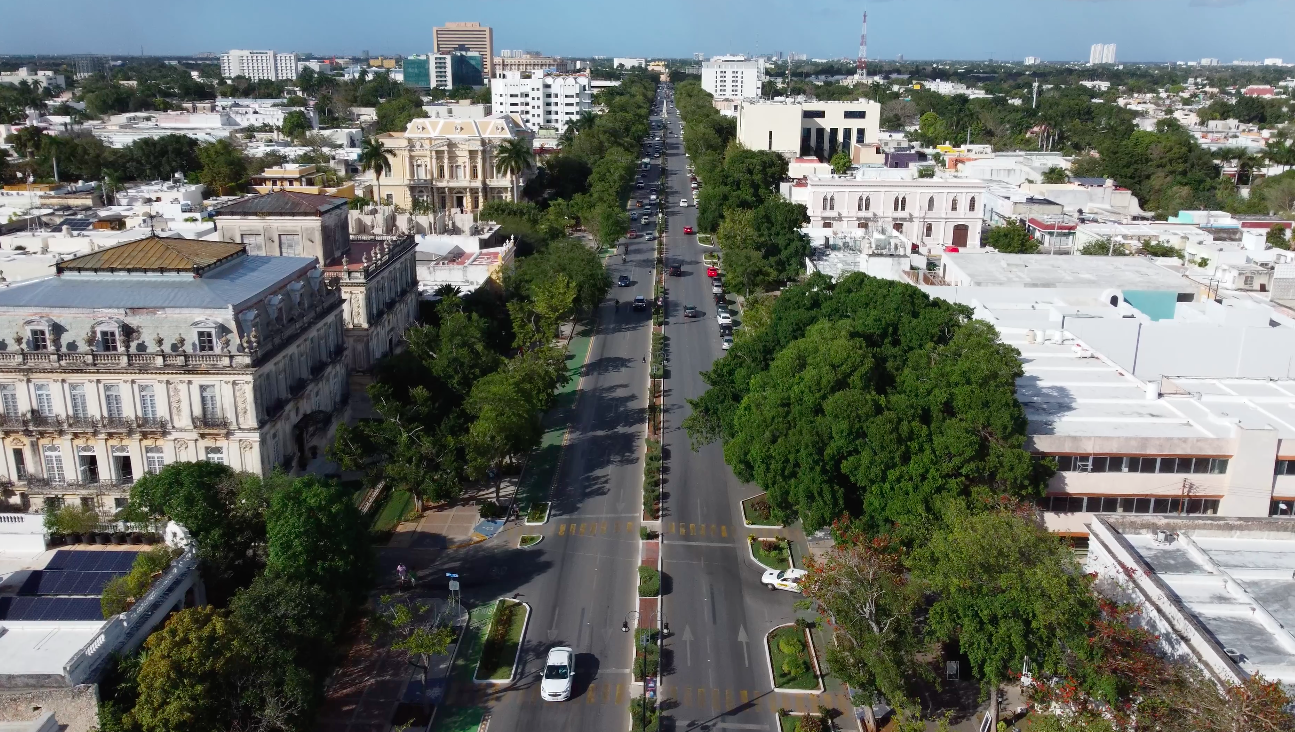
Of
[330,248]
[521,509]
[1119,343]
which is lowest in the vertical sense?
[521,509]

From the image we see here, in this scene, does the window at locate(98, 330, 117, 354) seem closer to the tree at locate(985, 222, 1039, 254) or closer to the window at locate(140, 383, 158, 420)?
the window at locate(140, 383, 158, 420)

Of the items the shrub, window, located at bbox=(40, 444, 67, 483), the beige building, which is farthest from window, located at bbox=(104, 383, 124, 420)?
the beige building

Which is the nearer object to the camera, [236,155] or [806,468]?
[806,468]

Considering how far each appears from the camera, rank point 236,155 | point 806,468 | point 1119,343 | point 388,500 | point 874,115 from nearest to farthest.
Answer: point 806,468, point 388,500, point 1119,343, point 236,155, point 874,115

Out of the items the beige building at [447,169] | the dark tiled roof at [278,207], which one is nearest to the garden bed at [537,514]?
the dark tiled roof at [278,207]

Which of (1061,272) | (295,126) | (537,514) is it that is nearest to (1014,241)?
(1061,272)

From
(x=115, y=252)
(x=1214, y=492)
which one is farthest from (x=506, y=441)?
(x=1214, y=492)

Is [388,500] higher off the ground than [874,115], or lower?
lower

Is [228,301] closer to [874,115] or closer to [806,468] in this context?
[806,468]
